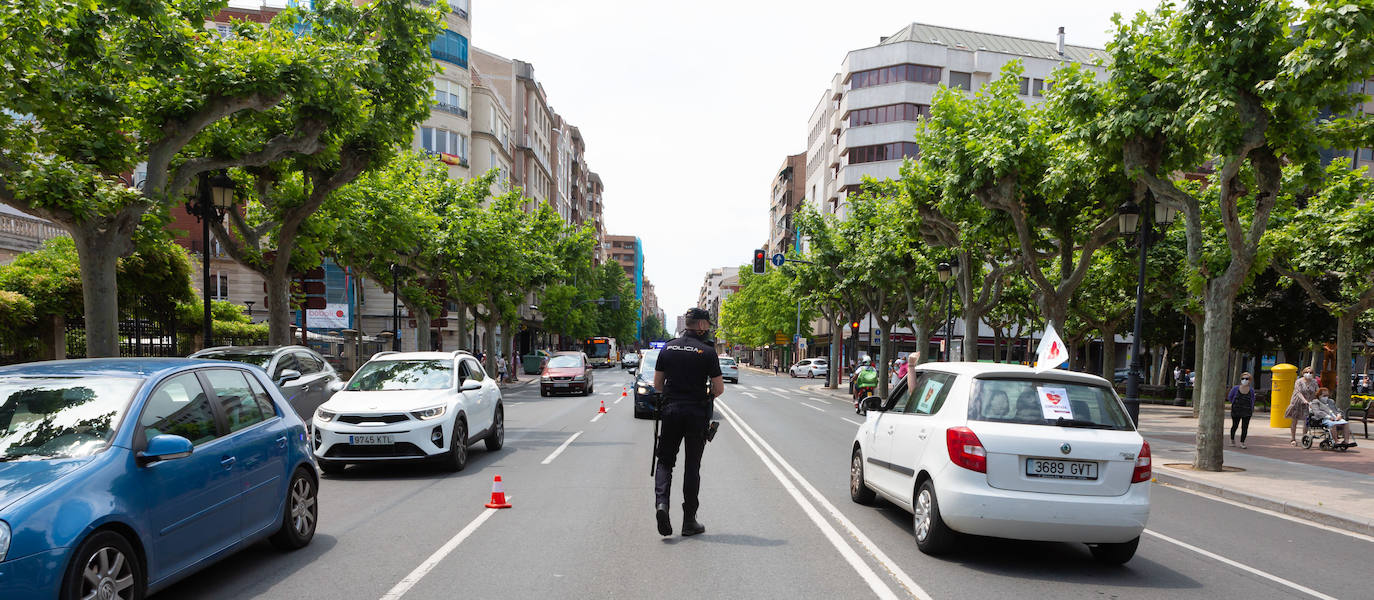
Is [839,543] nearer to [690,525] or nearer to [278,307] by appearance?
[690,525]

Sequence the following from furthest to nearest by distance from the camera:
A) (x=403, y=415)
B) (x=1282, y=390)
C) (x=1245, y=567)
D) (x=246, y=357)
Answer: (x=1282, y=390) → (x=246, y=357) → (x=403, y=415) → (x=1245, y=567)

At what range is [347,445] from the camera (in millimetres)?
9977

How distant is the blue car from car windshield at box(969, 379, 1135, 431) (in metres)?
5.26

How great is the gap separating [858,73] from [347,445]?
184 ft

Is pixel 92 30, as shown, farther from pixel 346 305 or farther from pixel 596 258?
pixel 596 258

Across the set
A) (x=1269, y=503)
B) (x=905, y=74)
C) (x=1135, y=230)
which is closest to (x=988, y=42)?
(x=905, y=74)

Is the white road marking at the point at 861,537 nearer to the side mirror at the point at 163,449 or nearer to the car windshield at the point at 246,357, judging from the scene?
the side mirror at the point at 163,449

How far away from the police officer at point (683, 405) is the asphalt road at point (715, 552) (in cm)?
52

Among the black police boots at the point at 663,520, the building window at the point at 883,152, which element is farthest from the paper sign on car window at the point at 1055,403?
the building window at the point at 883,152

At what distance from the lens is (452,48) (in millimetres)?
46406

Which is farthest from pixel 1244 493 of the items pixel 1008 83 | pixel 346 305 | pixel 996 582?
pixel 346 305

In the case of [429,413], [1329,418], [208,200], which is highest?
[208,200]

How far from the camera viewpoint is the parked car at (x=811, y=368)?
207ft

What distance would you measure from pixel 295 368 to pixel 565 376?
17977mm
